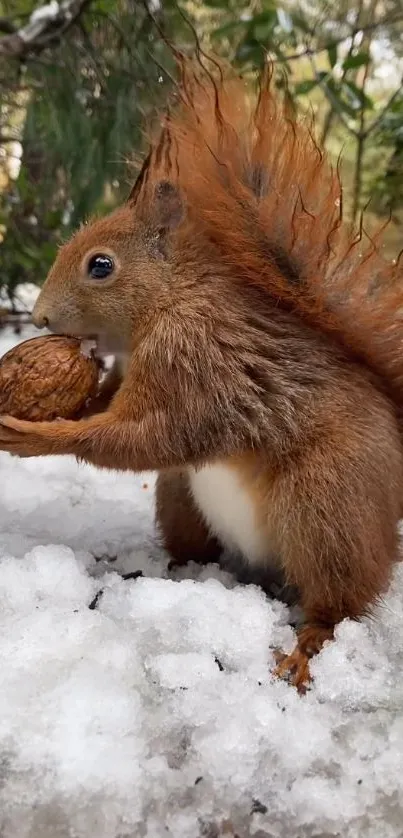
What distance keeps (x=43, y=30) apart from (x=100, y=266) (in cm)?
135

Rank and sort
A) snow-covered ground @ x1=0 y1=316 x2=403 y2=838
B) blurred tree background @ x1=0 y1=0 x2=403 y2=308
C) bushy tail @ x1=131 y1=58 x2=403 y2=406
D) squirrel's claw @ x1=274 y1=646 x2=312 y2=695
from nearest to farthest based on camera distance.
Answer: snow-covered ground @ x1=0 y1=316 x2=403 y2=838 → squirrel's claw @ x1=274 y1=646 x2=312 y2=695 → bushy tail @ x1=131 y1=58 x2=403 y2=406 → blurred tree background @ x1=0 y1=0 x2=403 y2=308

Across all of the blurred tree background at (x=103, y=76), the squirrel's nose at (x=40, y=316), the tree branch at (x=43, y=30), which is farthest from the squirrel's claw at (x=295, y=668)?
the tree branch at (x=43, y=30)

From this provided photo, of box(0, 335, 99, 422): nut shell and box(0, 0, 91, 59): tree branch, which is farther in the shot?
box(0, 0, 91, 59): tree branch

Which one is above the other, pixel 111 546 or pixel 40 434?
pixel 40 434

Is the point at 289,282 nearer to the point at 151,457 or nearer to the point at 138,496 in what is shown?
the point at 151,457

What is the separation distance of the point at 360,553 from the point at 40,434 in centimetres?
41

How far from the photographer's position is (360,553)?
0.85 m

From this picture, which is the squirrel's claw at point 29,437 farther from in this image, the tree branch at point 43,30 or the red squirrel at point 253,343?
the tree branch at point 43,30

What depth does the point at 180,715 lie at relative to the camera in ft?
2.36

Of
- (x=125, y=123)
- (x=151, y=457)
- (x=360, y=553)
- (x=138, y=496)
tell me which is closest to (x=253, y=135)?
(x=151, y=457)

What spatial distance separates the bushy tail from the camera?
2.99ft

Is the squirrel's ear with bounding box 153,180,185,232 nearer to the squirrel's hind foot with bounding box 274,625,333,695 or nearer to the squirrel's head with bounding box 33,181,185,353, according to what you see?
the squirrel's head with bounding box 33,181,185,353

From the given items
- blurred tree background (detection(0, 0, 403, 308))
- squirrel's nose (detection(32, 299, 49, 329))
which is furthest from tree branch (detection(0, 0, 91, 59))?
squirrel's nose (detection(32, 299, 49, 329))

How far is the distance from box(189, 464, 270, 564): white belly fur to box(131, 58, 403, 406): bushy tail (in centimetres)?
23
